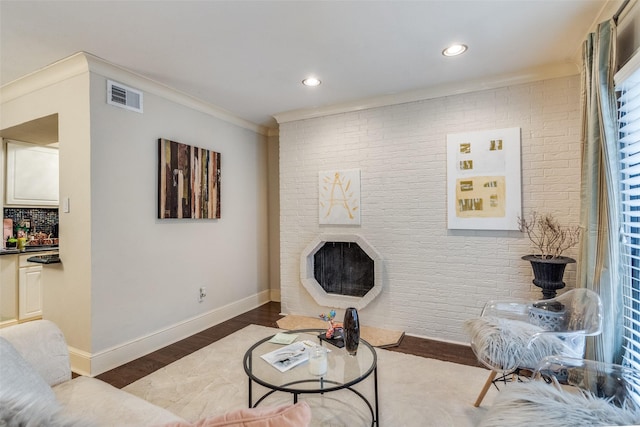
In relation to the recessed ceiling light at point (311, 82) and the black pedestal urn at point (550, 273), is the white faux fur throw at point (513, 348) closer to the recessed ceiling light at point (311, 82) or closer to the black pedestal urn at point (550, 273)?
the black pedestal urn at point (550, 273)

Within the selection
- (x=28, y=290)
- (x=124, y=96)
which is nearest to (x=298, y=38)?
(x=124, y=96)

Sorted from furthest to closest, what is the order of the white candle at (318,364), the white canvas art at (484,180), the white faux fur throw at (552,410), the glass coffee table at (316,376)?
the white canvas art at (484,180)
the white candle at (318,364)
the glass coffee table at (316,376)
the white faux fur throw at (552,410)

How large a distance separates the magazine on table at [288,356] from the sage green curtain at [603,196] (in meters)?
1.76

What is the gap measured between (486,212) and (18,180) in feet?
16.7

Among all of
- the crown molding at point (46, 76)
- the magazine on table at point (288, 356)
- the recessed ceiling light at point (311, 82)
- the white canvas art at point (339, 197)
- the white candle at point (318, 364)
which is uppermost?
the recessed ceiling light at point (311, 82)

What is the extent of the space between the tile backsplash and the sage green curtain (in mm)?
5674

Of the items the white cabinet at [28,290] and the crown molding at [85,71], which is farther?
the white cabinet at [28,290]

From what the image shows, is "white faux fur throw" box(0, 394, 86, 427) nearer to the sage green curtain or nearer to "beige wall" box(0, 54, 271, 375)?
"beige wall" box(0, 54, 271, 375)

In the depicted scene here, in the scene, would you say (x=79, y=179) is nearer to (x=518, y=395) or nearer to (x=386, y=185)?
(x=386, y=185)

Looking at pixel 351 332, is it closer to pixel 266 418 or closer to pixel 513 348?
pixel 513 348

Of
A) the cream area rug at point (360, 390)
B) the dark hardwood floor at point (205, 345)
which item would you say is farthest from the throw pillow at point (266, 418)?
the dark hardwood floor at point (205, 345)

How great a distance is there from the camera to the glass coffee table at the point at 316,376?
5.28ft

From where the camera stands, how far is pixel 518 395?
120 cm

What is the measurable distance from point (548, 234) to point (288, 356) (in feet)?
7.88
